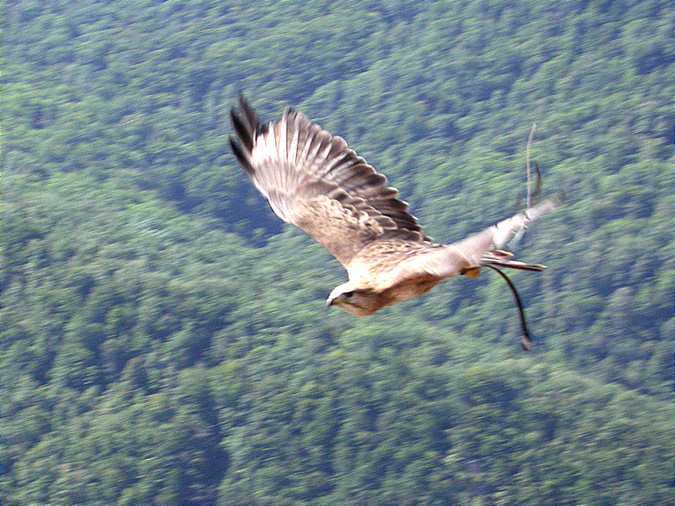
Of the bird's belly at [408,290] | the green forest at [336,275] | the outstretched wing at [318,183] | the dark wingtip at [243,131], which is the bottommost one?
the green forest at [336,275]

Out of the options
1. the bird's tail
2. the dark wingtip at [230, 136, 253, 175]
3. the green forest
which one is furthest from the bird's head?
the green forest

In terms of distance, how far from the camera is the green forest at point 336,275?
21500 millimetres

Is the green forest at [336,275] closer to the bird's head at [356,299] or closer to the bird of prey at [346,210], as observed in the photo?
the bird of prey at [346,210]

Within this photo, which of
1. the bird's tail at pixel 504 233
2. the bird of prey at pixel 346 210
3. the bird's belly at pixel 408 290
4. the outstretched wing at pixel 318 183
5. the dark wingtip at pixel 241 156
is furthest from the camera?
the dark wingtip at pixel 241 156

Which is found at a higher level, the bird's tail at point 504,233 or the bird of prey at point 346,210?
the bird's tail at point 504,233

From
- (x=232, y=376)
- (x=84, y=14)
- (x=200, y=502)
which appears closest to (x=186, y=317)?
(x=232, y=376)

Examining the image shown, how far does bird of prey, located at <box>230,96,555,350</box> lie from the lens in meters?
5.97

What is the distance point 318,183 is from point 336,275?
1643 centimetres

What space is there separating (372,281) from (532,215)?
50.2 inches

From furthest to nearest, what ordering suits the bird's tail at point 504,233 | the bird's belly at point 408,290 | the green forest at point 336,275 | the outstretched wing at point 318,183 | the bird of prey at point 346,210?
the green forest at point 336,275
the outstretched wing at point 318,183
the bird of prey at point 346,210
the bird's belly at point 408,290
the bird's tail at point 504,233

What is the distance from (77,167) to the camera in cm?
2731

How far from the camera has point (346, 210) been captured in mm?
7301

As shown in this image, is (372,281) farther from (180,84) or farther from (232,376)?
(180,84)

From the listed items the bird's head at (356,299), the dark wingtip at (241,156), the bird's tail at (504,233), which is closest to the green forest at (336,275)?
the dark wingtip at (241,156)
